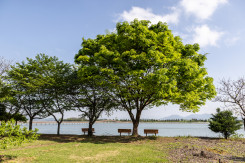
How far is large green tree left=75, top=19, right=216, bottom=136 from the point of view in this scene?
52.9 ft

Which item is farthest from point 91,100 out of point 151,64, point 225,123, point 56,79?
point 225,123

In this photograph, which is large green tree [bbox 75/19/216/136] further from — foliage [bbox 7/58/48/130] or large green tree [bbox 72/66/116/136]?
foliage [bbox 7/58/48/130]

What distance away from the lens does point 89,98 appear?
957 inches

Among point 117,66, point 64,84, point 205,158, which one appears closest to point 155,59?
point 117,66

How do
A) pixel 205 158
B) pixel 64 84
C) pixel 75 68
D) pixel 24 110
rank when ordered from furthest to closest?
pixel 24 110
pixel 75 68
pixel 64 84
pixel 205 158

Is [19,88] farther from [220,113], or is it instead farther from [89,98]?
[220,113]

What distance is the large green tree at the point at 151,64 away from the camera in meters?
16.1

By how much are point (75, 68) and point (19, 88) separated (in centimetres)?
899

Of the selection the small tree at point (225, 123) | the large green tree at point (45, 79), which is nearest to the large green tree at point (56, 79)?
the large green tree at point (45, 79)

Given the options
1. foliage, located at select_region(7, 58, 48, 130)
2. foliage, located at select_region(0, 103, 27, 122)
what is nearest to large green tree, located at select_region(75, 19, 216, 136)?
foliage, located at select_region(7, 58, 48, 130)

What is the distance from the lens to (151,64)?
679 inches

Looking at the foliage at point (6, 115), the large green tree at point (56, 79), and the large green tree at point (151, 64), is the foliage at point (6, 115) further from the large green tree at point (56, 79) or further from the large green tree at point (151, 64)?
the large green tree at point (151, 64)

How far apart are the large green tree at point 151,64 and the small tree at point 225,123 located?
3.00 m

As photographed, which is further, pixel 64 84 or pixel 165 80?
pixel 64 84
